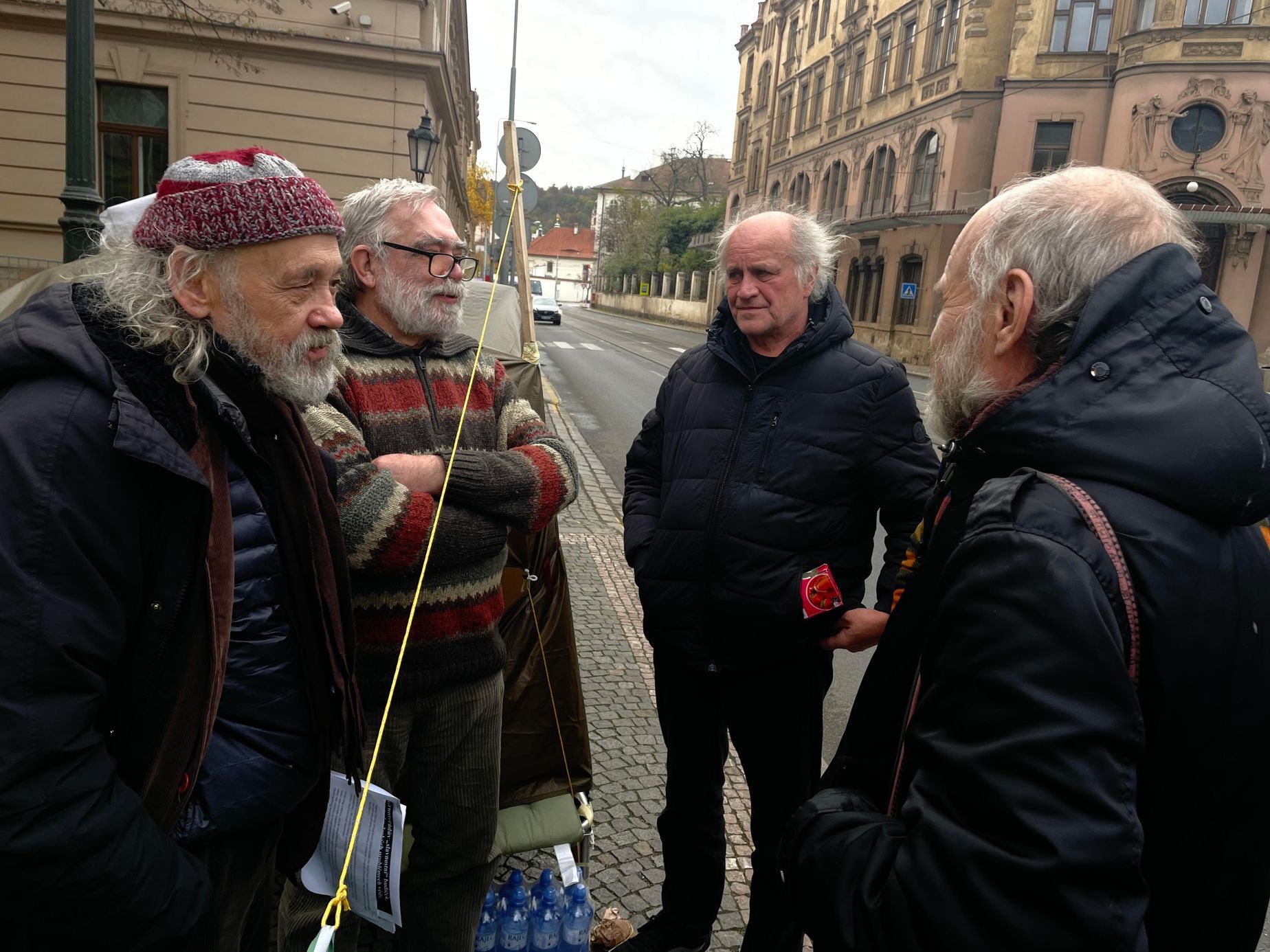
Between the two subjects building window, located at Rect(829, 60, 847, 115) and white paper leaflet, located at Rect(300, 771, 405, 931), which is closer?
white paper leaflet, located at Rect(300, 771, 405, 931)

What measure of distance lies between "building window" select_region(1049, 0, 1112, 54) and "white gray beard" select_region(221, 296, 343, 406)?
103 feet

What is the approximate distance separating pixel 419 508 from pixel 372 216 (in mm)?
820

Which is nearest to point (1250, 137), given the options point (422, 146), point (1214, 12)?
point (1214, 12)

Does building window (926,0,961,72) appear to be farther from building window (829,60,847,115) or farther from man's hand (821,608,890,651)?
man's hand (821,608,890,651)

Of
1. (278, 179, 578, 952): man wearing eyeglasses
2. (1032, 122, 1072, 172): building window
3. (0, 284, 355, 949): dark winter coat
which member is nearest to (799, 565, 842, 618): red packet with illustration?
(278, 179, 578, 952): man wearing eyeglasses

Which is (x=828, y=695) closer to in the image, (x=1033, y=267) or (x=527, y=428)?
(x=527, y=428)

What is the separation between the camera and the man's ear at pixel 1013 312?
1.28 metres

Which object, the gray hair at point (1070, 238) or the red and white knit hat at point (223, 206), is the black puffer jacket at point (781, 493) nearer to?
the gray hair at point (1070, 238)

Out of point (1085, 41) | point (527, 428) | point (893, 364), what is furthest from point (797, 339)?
point (1085, 41)

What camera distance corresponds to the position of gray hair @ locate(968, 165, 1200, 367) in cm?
123

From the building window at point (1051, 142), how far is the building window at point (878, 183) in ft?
20.8

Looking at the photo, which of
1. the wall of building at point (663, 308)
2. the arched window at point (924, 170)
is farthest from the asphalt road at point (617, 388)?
the arched window at point (924, 170)

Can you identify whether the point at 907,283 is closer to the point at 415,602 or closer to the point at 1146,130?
the point at 1146,130

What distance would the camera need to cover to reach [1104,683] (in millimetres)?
997
